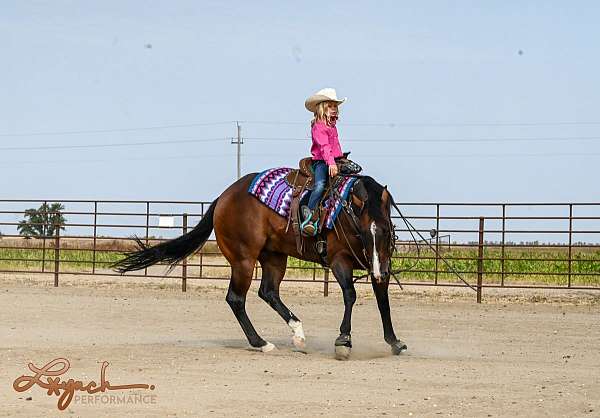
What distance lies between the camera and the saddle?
9.26m

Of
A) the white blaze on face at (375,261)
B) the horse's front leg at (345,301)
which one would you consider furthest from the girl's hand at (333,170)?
the horse's front leg at (345,301)

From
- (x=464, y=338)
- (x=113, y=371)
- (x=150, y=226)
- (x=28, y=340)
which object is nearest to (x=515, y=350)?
(x=464, y=338)

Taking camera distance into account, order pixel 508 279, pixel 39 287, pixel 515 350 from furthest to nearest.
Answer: pixel 508 279
pixel 39 287
pixel 515 350

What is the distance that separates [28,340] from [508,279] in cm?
1334

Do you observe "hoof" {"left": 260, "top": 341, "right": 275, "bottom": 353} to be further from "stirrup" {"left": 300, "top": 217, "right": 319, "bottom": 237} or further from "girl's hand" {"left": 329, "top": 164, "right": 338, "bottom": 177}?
"girl's hand" {"left": 329, "top": 164, "right": 338, "bottom": 177}

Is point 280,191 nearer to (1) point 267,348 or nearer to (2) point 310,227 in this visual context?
(2) point 310,227

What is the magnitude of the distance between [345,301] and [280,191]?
1.22 meters

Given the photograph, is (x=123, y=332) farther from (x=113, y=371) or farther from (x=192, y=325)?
(x=113, y=371)

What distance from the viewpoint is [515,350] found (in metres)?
9.70

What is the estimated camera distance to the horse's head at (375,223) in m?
8.82

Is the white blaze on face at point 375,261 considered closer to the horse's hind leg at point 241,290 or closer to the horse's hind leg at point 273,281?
the horse's hind leg at point 273,281

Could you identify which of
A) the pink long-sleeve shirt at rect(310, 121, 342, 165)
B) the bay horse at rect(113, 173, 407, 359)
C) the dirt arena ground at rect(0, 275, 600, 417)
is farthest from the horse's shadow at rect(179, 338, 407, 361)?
the pink long-sleeve shirt at rect(310, 121, 342, 165)

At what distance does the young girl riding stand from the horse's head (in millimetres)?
338

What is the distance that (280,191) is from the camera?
31.2 ft
